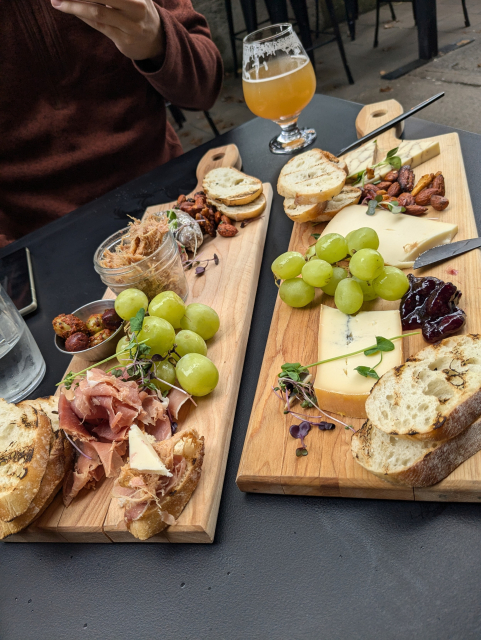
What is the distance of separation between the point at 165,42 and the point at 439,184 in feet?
3.98

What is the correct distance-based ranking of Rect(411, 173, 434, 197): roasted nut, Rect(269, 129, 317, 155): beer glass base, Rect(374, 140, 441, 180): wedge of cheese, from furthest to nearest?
1. Rect(269, 129, 317, 155): beer glass base
2. Rect(374, 140, 441, 180): wedge of cheese
3. Rect(411, 173, 434, 197): roasted nut

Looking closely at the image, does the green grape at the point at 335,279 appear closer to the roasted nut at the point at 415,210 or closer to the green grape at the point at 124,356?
the roasted nut at the point at 415,210

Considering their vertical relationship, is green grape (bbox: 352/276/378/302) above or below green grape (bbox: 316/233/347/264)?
below

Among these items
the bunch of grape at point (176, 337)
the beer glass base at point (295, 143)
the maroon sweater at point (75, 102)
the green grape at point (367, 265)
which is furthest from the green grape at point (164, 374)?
the maroon sweater at point (75, 102)

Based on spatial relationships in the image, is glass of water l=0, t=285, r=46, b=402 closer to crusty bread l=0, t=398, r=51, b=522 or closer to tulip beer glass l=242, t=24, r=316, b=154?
crusty bread l=0, t=398, r=51, b=522

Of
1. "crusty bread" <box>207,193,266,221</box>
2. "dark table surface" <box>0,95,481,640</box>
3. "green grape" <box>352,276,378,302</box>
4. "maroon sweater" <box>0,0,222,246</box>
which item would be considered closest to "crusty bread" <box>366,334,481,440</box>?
"dark table surface" <box>0,95,481,640</box>

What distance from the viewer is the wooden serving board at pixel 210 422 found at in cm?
80

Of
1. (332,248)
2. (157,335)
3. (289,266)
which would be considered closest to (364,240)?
(332,248)

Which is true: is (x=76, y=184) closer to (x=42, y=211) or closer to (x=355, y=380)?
(x=42, y=211)

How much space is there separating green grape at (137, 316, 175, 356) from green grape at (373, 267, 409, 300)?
45cm

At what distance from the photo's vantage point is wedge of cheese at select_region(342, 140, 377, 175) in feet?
4.88

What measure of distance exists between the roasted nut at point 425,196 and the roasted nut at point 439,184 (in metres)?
0.01

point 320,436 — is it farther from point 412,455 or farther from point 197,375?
point 197,375

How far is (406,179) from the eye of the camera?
1348 millimetres
